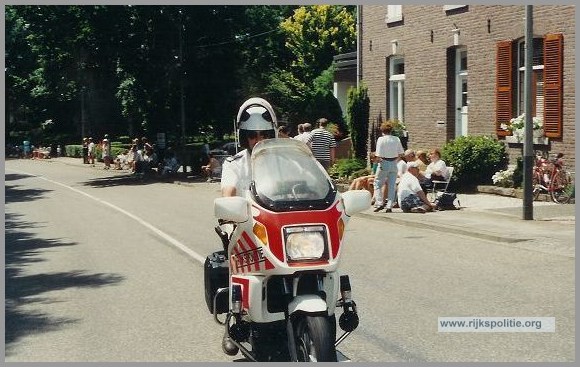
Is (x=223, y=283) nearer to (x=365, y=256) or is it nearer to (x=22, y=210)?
(x=365, y=256)

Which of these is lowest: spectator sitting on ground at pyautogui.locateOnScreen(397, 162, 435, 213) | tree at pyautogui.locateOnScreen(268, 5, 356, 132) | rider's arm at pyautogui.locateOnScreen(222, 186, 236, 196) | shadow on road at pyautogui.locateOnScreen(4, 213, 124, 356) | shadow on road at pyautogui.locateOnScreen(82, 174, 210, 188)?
shadow on road at pyautogui.locateOnScreen(82, 174, 210, 188)

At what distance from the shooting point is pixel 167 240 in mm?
15398

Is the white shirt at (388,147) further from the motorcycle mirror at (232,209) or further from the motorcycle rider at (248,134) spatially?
the motorcycle mirror at (232,209)

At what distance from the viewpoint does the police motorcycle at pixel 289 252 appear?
18.9 feet

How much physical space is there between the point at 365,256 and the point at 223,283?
19.2ft

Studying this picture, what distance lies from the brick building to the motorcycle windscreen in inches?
588

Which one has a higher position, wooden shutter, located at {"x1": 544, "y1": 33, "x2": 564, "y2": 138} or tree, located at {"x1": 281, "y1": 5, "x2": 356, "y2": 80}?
tree, located at {"x1": 281, "y1": 5, "x2": 356, "y2": 80}

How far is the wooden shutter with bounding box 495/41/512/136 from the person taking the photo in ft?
73.5

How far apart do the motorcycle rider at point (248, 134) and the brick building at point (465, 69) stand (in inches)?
571

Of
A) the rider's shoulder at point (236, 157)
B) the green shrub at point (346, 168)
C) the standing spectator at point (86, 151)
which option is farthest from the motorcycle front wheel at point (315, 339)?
the standing spectator at point (86, 151)

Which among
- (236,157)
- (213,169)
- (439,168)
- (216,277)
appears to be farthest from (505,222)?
(213,169)

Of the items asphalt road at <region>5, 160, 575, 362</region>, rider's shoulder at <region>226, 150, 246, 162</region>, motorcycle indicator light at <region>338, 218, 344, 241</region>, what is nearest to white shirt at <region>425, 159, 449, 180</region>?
asphalt road at <region>5, 160, 575, 362</region>

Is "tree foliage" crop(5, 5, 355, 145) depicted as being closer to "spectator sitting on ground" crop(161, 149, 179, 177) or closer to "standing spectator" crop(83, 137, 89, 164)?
"spectator sitting on ground" crop(161, 149, 179, 177)

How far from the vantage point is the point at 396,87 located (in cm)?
2886
